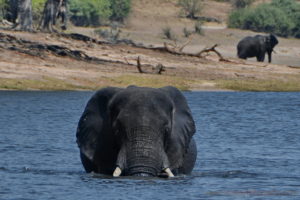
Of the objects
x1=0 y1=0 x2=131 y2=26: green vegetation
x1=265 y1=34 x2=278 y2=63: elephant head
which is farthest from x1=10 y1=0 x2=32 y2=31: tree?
x1=0 y1=0 x2=131 y2=26: green vegetation

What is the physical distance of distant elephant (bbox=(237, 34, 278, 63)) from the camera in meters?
44.4

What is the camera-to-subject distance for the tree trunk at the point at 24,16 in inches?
1558

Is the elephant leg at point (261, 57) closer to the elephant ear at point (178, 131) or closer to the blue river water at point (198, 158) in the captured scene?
the blue river water at point (198, 158)

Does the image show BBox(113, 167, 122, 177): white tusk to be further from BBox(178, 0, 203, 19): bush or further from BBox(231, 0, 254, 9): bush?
BBox(231, 0, 254, 9): bush

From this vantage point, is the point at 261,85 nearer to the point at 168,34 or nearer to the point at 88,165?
the point at 168,34

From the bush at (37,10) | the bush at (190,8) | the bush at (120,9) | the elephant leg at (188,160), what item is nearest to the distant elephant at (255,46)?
the bush at (37,10)

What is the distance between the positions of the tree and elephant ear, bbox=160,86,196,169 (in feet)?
83.8

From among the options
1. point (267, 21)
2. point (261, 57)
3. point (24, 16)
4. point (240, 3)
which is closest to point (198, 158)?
point (24, 16)

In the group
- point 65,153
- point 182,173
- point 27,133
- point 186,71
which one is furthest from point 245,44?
point 182,173

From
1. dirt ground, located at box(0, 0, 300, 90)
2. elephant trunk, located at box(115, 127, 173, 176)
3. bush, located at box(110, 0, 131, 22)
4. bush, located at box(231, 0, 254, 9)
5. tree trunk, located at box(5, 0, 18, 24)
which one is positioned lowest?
bush, located at box(231, 0, 254, 9)

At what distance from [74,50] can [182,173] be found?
21763mm

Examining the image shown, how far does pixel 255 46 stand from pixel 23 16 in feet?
33.4

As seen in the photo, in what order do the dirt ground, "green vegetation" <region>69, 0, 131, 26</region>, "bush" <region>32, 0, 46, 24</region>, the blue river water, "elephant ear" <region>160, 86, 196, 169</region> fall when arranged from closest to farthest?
1. the blue river water
2. "elephant ear" <region>160, 86, 196, 169</region>
3. the dirt ground
4. "bush" <region>32, 0, 46, 24</region>
5. "green vegetation" <region>69, 0, 131, 26</region>

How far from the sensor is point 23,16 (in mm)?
40062
